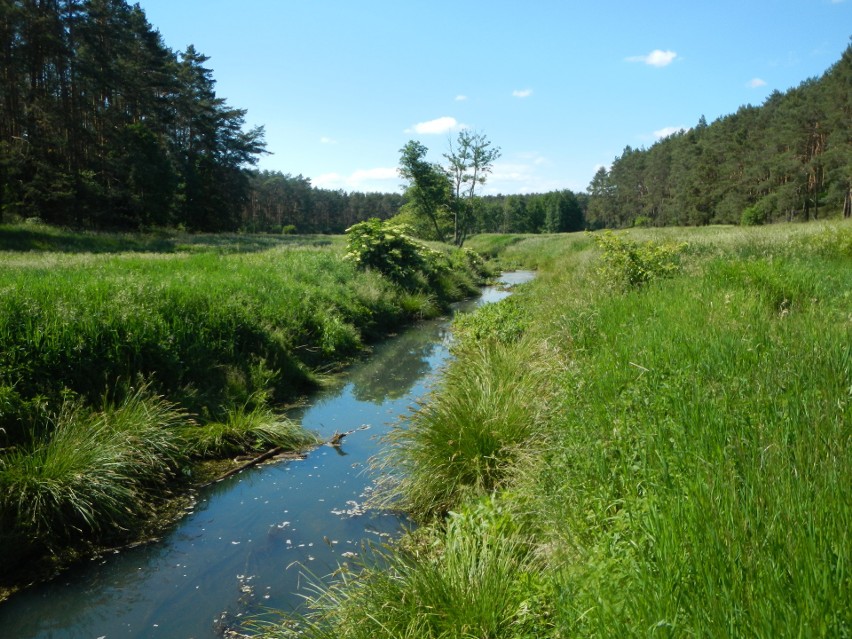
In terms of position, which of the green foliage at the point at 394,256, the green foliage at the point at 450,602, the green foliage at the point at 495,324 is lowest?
the green foliage at the point at 450,602

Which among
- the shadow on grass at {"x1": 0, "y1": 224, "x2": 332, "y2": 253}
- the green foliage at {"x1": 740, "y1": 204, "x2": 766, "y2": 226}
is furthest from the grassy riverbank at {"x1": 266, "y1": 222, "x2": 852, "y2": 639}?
the green foliage at {"x1": 740, "y1": 204, "x2": 766, "y2": 226}

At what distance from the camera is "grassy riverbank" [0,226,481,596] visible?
195 inches

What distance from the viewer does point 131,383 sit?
678 cm

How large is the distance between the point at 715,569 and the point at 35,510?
492 centimetres

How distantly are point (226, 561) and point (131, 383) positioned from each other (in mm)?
2893

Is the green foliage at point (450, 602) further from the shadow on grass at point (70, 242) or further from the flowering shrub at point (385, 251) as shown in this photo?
the shadow on grass at point (70, 242)

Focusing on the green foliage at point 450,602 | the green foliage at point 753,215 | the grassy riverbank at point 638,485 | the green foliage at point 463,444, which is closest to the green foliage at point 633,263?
the grassy riverbank at point 638,485

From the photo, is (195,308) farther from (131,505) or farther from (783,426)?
(783,426)

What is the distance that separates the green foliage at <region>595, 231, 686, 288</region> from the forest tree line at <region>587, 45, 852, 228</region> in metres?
35.7

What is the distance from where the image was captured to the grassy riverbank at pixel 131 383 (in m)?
4.95

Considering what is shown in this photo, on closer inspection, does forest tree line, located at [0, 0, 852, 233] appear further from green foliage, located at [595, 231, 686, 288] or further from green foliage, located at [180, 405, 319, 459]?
green foliage, located at [595, 231, 686, 288]

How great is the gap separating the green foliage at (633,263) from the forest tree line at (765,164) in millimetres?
35665

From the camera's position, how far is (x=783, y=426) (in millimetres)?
3096

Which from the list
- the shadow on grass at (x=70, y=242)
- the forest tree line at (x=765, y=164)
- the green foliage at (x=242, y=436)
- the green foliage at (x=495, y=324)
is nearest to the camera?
the green foliage at (x=242, y=436)
